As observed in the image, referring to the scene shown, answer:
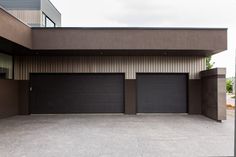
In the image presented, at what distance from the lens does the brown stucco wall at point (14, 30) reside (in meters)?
6.85

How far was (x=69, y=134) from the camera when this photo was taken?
6805 mm

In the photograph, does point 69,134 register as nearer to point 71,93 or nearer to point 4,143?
point 4,143

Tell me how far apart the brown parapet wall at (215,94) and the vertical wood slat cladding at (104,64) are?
3.94 feet

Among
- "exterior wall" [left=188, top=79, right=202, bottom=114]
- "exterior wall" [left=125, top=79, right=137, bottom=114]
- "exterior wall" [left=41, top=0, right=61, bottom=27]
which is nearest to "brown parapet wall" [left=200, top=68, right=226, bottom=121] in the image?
"exterior wall" [left=188, top=79, right=202, bottom=114]

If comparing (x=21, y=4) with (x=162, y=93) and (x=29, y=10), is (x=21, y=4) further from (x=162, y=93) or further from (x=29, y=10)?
(x=162, y=93)

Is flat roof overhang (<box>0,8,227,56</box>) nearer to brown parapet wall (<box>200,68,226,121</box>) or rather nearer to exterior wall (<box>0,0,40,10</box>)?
brown parapet wall (<box>200,68,226,121</box>)

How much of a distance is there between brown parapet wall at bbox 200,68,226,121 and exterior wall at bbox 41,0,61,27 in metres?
10.7

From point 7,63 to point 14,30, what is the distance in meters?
3.62

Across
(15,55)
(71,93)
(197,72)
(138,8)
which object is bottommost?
(71,93)

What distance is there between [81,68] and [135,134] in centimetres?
537

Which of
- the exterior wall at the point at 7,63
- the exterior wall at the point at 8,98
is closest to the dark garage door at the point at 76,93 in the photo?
the exterior wall at the point at 8,98

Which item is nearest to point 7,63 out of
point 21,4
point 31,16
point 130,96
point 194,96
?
point 31,16

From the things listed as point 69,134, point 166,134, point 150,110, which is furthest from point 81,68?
point 166,134

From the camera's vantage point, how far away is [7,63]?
10672 millimetres
